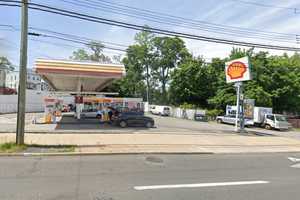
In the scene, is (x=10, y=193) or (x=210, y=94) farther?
(x=210, y=94)

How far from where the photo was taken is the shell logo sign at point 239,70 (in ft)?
94.1

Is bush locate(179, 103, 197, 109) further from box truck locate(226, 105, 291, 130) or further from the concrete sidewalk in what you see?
the concrete sidewalk

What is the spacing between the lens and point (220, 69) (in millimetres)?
55625

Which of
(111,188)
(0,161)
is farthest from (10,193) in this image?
(0,161)

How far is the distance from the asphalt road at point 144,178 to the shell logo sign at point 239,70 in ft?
53.7

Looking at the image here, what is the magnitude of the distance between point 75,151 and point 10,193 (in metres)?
6.29

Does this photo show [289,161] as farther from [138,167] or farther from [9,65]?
[9,65]

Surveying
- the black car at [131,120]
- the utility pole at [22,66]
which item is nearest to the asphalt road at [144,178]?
the utility pole at [22,66]

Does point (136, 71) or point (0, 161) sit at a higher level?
point (136, 71)

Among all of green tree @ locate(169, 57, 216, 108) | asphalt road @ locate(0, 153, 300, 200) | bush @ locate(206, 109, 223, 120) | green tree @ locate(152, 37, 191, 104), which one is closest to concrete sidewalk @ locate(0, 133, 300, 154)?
asphalt road @ locate(0, 153, 300, 200)

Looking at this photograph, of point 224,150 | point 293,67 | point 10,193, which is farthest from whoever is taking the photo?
point 293,67

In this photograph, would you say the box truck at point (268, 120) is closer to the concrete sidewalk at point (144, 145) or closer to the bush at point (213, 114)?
the bush at point (213, 114)

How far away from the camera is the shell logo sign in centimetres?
2867

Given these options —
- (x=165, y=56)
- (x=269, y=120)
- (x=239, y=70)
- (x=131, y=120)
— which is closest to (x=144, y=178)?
(x=131, y=120)
